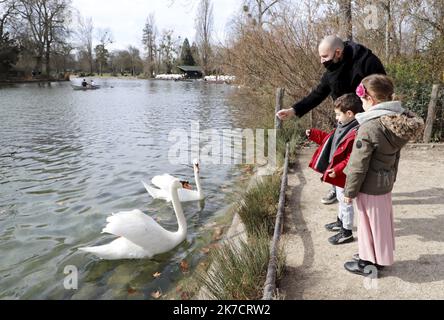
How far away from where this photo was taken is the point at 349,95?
12.6 feet

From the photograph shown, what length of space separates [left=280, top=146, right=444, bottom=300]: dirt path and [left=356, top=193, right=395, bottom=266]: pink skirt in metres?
0.23

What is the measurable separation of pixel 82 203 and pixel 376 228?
17.0 feet

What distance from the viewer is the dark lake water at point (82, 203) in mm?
4215

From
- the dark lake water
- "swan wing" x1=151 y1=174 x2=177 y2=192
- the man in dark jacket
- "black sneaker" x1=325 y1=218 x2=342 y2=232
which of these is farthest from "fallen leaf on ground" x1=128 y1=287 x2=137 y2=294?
the man in dark jacket

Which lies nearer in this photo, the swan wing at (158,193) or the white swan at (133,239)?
the white swan at (133,239)

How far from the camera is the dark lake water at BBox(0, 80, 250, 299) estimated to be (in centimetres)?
421

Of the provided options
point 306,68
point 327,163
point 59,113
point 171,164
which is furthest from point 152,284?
point 59,113

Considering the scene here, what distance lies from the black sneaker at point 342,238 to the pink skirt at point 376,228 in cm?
69

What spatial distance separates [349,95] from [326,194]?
2187 mm

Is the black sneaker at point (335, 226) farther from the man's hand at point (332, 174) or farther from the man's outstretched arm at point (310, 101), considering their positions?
the man's outstretched arm at point (310, 101)

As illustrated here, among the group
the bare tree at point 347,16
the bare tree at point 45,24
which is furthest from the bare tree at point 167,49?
the bare tree at point 347,16

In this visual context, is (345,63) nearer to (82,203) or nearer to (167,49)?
(82,203)

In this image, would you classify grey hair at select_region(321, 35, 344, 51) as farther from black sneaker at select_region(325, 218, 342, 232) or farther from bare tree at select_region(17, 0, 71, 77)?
bare tree at select_region(17, 0, 71, 77)

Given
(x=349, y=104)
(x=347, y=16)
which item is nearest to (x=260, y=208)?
(x=349, y=104)
